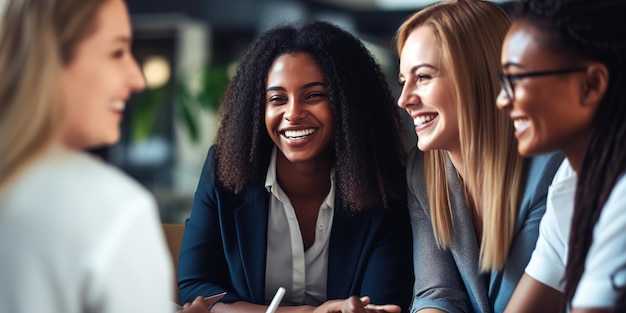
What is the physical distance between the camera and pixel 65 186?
3.19ft

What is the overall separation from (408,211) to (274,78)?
19.2 inches

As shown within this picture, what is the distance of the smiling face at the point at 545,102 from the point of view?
1.24m

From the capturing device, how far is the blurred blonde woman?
94cm

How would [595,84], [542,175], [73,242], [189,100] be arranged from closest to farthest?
1. [73,242]
2. [595,84]
3. [542,175]
4. [189,100]

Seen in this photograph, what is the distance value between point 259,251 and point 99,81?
0.97 meters

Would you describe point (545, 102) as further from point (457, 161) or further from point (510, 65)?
point (457, 161)

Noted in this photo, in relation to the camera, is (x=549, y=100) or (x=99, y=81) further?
(x=549, y=100)

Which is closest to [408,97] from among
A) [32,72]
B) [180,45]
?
[32,72]

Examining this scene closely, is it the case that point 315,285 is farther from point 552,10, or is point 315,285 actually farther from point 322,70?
point 552,10

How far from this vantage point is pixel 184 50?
643 centimetres

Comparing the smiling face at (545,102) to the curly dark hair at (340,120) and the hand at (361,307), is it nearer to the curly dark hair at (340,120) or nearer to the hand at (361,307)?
the hand at (361,307)

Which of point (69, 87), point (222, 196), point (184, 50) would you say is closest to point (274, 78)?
point (222, 196)

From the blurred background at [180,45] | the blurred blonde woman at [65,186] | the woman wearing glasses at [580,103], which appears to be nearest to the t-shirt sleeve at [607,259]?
the woman wearing glasses at [580,103]

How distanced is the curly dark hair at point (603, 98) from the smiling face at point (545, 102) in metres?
0.02
